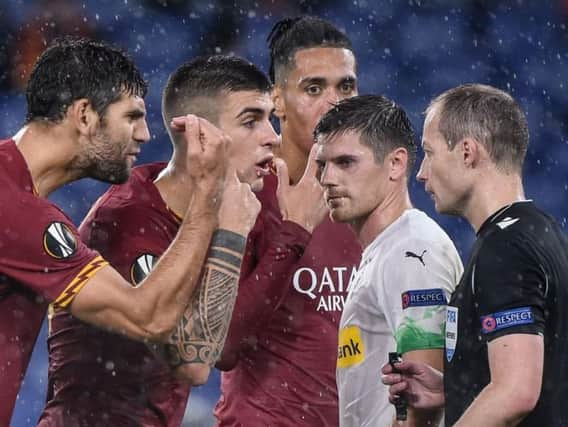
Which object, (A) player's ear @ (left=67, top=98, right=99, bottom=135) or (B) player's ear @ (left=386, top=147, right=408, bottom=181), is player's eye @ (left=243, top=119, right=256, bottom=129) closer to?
(B) player's ear @ (left=386, top=147, right=408, bottom=181)

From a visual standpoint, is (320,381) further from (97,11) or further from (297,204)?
(97,11)

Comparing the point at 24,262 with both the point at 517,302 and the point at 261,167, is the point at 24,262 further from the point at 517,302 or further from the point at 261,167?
the point at 517,302

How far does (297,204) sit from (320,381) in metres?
0.62

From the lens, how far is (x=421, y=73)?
6.66 metres

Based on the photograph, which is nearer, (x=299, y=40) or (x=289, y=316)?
(x=289, y=316)

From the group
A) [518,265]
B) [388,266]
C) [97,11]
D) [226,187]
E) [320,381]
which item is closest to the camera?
[518,265]

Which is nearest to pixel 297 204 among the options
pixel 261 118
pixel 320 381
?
pixel 261 118

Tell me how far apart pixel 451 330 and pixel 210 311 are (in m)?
0.67

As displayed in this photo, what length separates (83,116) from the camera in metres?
2.86

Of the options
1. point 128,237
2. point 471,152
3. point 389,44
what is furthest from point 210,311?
point 389,44

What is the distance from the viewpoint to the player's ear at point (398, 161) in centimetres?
310

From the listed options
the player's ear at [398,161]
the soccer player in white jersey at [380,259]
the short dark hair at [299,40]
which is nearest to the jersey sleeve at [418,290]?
the soccer player in white jersey at [380,259]

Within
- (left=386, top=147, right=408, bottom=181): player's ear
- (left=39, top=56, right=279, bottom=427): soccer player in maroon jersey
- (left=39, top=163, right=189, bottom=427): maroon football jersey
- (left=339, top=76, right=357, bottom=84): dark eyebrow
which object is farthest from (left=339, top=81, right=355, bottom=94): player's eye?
(left=39, top=163, right=189, bottom=427): maroon football jersey

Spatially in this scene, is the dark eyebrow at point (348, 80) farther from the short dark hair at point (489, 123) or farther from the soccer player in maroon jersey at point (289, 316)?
the short dark hair at point (489, 123)
